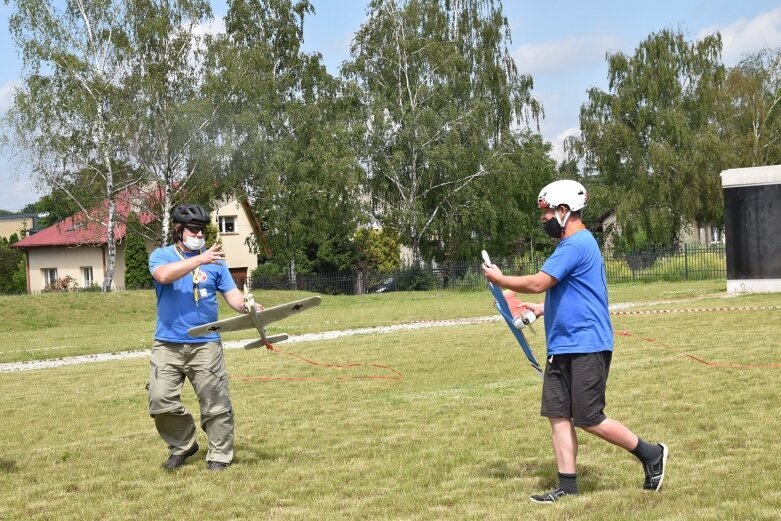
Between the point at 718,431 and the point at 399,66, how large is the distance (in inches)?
1539

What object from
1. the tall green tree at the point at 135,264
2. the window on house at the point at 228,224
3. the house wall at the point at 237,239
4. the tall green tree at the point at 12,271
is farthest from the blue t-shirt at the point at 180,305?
the tall green tree at the point at 12,271

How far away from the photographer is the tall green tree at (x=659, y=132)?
52.5 metres

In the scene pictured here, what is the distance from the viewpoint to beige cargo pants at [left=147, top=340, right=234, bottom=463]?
279 inches

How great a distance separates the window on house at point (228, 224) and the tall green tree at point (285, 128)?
1360cm

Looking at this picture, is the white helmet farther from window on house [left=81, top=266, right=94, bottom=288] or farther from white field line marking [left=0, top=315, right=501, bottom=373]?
window on house [left=81, top=266, right=94, bottom=288]

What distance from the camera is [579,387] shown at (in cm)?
556

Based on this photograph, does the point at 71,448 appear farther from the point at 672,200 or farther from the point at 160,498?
the point at 672,200

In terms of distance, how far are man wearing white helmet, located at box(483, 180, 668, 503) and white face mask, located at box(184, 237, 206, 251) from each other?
2.60 meters

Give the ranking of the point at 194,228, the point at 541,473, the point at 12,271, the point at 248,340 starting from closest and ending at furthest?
the point at 541,473 → the point at 194,228 → the point at 248,340 → the point at 12,271

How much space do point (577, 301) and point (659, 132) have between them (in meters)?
50.5

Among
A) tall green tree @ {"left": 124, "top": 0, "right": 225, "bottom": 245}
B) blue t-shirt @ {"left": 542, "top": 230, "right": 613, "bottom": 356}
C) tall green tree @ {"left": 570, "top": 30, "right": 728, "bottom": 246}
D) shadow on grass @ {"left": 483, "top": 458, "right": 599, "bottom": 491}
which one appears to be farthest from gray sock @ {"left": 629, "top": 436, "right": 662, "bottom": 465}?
tall green tree @ {"left": 570, "top": 30, "right": 728, "bottom": 246}

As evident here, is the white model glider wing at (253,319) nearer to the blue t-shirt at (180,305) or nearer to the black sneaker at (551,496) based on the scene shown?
the blue t-shirt at (180,305)

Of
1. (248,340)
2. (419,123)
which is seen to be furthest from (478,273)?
(248,340)

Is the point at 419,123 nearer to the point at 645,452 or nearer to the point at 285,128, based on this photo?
the point at 285,128
